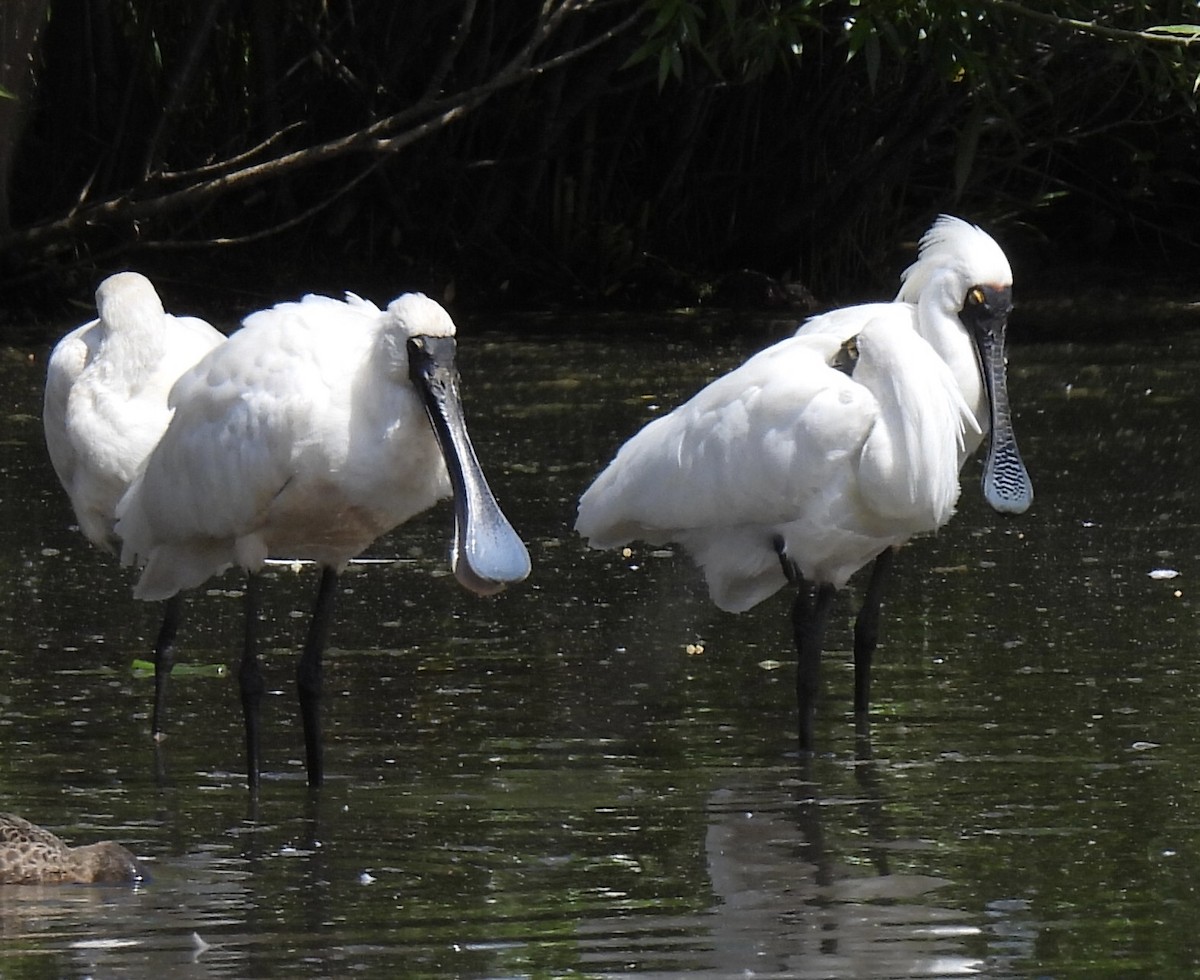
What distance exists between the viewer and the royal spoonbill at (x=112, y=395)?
22.4ft

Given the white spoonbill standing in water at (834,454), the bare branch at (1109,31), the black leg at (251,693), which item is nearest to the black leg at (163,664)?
the black leg at (251,693)

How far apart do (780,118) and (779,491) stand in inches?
468

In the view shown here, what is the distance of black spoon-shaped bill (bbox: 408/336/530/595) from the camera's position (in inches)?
225

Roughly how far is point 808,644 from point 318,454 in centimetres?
140

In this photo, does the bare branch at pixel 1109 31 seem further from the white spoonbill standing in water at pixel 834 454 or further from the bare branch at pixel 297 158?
the bare branch at pixel 297 158

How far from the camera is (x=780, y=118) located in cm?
1814

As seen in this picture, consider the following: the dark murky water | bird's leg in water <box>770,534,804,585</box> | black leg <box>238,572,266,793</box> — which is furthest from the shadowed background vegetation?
black leg <box>238,572,266,793</box>

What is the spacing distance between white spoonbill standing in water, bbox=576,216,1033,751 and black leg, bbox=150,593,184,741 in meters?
1.20

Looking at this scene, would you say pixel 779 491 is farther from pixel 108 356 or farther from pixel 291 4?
pixel 291 4

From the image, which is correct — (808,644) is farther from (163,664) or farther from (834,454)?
(163,664)

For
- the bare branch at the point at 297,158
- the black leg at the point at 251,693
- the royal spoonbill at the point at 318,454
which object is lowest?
the black leg at the point at 251,693

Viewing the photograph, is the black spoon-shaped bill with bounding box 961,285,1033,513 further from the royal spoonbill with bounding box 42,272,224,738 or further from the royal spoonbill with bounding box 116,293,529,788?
the royal spoonbill with bounding box 42,272,224,738

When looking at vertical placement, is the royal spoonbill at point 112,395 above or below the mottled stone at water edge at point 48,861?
above

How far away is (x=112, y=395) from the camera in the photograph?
6965 millimetres
